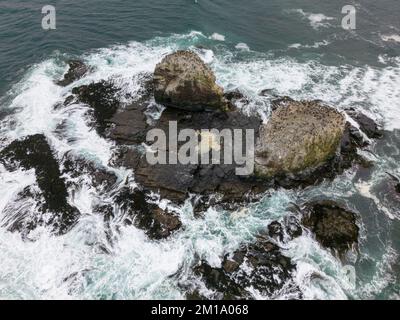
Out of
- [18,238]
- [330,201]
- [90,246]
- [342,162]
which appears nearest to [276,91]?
[342,162]

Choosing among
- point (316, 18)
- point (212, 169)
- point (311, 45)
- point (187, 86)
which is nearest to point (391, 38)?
point (316, 18)

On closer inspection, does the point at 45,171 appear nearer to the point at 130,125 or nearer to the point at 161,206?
the point at 130,125

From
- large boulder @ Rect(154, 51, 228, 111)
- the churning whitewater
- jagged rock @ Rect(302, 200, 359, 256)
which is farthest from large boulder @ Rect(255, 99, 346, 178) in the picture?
large boulder @ Rect(154, 51, 228, 111)

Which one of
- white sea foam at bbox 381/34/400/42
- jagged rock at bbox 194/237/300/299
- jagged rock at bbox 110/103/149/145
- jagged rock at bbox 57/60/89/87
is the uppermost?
white sea foam at bbox 381/34/400/42

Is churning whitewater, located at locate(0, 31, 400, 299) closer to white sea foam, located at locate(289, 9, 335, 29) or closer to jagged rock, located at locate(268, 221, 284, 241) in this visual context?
jagged rock, located at locate(268, 221, 284, 241)

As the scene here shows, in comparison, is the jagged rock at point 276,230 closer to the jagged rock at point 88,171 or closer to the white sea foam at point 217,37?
the jagged rock at point 88,171

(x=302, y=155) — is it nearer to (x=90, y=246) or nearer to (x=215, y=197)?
(x=215, y=197)
